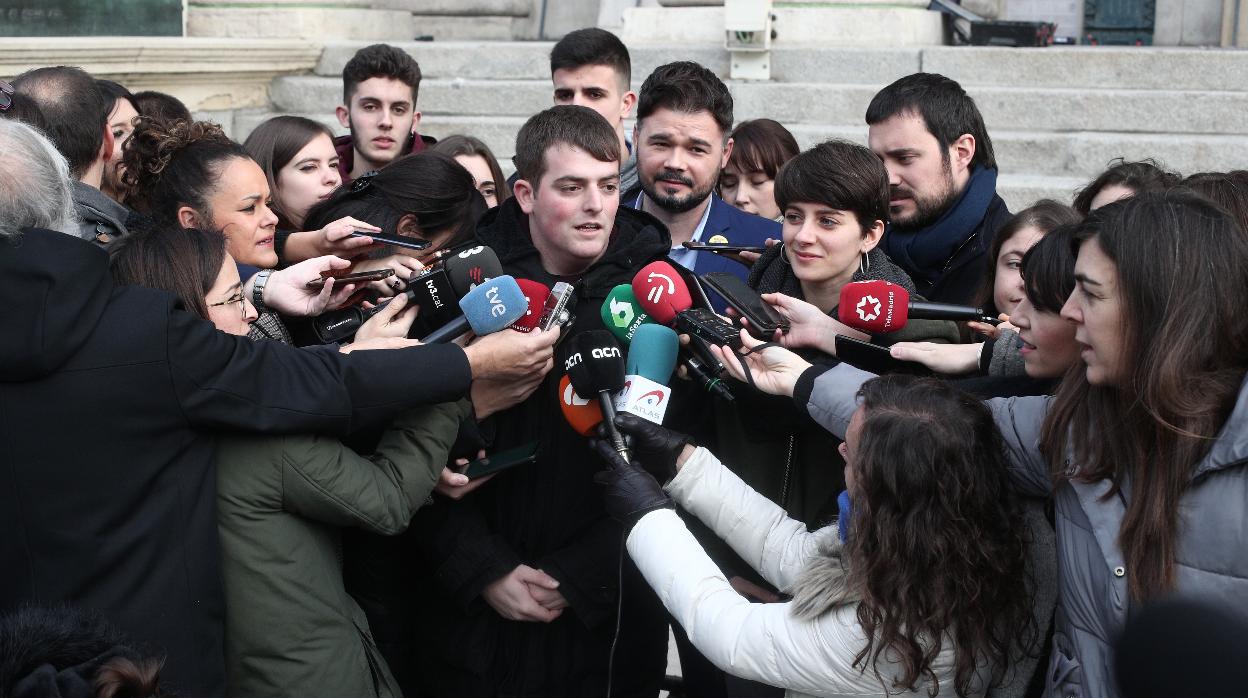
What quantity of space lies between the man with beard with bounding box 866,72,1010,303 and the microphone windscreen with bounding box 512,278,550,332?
1.30 m

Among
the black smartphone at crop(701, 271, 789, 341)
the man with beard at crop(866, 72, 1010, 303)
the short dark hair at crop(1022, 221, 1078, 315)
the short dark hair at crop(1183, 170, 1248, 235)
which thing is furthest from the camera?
the man with beard at crop(866, 72, 1010, 303)

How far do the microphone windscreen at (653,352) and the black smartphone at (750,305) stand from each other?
20 cm

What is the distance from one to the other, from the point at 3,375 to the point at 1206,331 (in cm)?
204

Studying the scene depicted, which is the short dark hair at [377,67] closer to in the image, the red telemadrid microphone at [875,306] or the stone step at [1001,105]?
the stone step at [1001,105]

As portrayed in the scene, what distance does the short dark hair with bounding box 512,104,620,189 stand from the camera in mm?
3137

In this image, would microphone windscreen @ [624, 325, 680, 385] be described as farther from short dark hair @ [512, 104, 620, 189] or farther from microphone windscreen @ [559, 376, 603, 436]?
short dark hair @ [512, 104, 620, 189]

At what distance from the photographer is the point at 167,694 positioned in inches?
60.7

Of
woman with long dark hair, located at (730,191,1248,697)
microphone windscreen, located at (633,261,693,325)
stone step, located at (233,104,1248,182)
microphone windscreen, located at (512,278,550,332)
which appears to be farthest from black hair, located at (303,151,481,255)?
stone step, located at (233,104,1248,182)

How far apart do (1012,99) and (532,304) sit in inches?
207

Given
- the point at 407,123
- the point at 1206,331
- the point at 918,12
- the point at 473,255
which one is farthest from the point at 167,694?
the point at 918,12

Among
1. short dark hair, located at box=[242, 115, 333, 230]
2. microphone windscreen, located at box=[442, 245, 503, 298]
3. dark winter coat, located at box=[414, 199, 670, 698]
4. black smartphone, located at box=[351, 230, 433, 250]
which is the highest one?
short dark hair, located at box=[242, 115, 333, 230]

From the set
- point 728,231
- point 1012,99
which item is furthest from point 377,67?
point 1012,99

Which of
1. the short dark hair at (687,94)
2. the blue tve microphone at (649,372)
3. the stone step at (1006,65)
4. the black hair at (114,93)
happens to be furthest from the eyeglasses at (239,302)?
the stone step at (1006,65)

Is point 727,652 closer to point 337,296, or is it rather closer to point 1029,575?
point 1029,575
